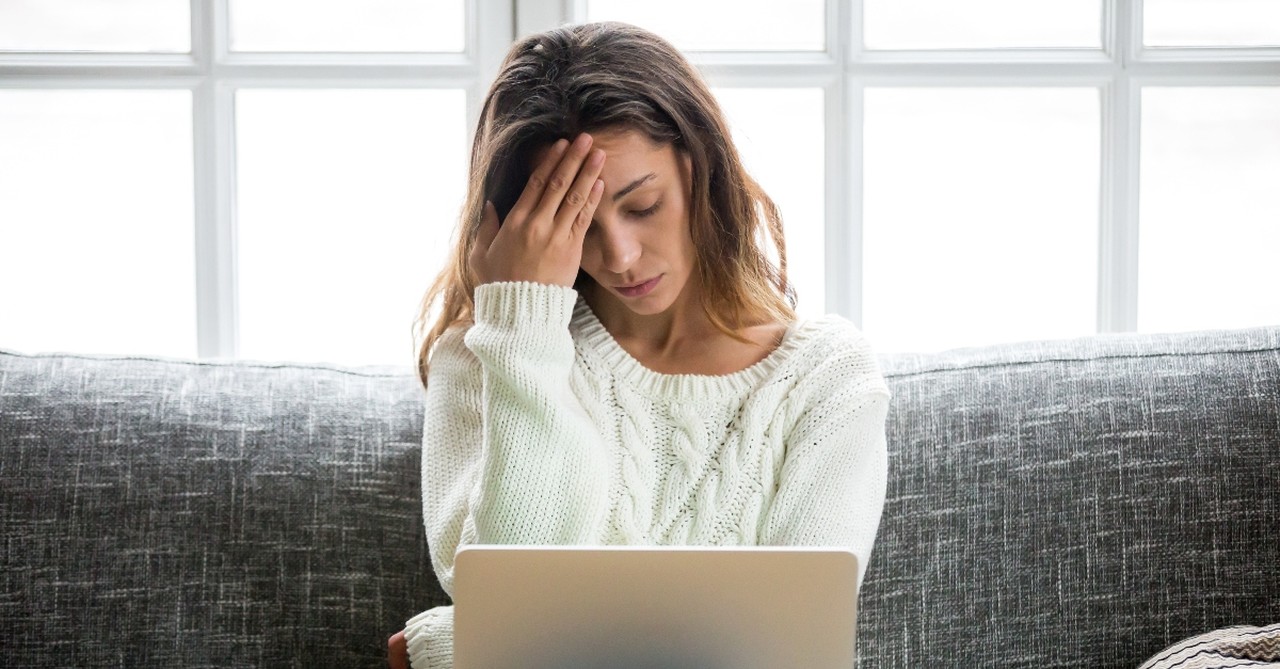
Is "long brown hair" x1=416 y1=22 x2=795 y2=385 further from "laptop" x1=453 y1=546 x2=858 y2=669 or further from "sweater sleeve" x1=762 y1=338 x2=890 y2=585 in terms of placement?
"laptop" x1=453 y1=546 x2=858 y2=669

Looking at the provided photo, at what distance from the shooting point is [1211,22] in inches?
72.9

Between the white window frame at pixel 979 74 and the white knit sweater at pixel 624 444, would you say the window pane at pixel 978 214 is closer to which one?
the white window frame at pixel 979 74

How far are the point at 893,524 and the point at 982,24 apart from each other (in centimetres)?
90

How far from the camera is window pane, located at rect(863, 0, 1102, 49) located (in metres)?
1.86

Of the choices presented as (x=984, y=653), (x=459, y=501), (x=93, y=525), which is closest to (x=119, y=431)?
(x=93, y=525)

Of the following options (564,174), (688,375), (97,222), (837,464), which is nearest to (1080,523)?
(837,464)

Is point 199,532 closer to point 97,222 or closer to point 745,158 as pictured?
point 97,222

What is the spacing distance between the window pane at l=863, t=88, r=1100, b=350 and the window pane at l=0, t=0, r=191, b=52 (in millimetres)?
1151

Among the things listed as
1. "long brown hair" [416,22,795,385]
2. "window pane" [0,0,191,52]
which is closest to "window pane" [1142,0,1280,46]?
"long brown hair" [416,22,795,385]

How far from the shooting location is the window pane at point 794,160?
1.87 m

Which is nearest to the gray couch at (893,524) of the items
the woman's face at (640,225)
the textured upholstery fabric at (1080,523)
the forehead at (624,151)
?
the textured upholstery fabric at (1080,523)

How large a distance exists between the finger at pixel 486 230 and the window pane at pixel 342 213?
0.57m

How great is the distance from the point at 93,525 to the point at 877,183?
1.27 meters

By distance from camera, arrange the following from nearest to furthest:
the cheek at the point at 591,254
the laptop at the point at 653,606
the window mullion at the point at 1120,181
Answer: the laptop at the point at 653,606 < the cheek at the point at 591,254 < the window mullion at the point at 1120,181
